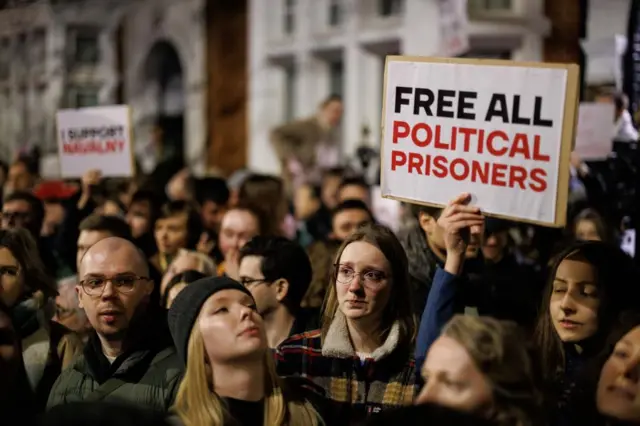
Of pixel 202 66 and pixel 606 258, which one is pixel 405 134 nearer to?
pixel 606 258

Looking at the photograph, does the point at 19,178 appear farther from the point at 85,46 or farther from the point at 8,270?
the point at 85,46

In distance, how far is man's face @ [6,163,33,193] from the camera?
891cm

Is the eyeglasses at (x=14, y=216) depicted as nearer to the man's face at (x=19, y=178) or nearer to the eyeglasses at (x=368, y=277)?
the man's face at (x=19, y=178)

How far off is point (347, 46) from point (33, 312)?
9862 mm

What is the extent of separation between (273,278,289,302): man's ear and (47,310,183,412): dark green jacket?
0.82m

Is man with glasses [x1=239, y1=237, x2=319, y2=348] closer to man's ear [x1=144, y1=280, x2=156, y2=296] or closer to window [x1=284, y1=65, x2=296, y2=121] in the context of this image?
man's ear [x1=144, y1=280, x2=156, y2=296]

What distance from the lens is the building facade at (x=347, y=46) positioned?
37.8ft

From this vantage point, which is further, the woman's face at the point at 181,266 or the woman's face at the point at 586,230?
the woman's face at the point at 586,230

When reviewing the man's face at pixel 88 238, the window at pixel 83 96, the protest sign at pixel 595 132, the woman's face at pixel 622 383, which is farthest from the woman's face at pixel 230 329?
the window at pixel 83 96

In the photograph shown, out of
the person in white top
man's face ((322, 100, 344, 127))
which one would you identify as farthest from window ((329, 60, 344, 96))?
the person in white top

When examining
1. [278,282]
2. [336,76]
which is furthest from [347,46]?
[278,282]

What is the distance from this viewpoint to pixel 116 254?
424 centimetres

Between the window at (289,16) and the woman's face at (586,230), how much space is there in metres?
9.50

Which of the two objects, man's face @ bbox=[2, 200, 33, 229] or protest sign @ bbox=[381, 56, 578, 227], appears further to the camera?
man's face @ bbox=[2, 200, 33, 229]
